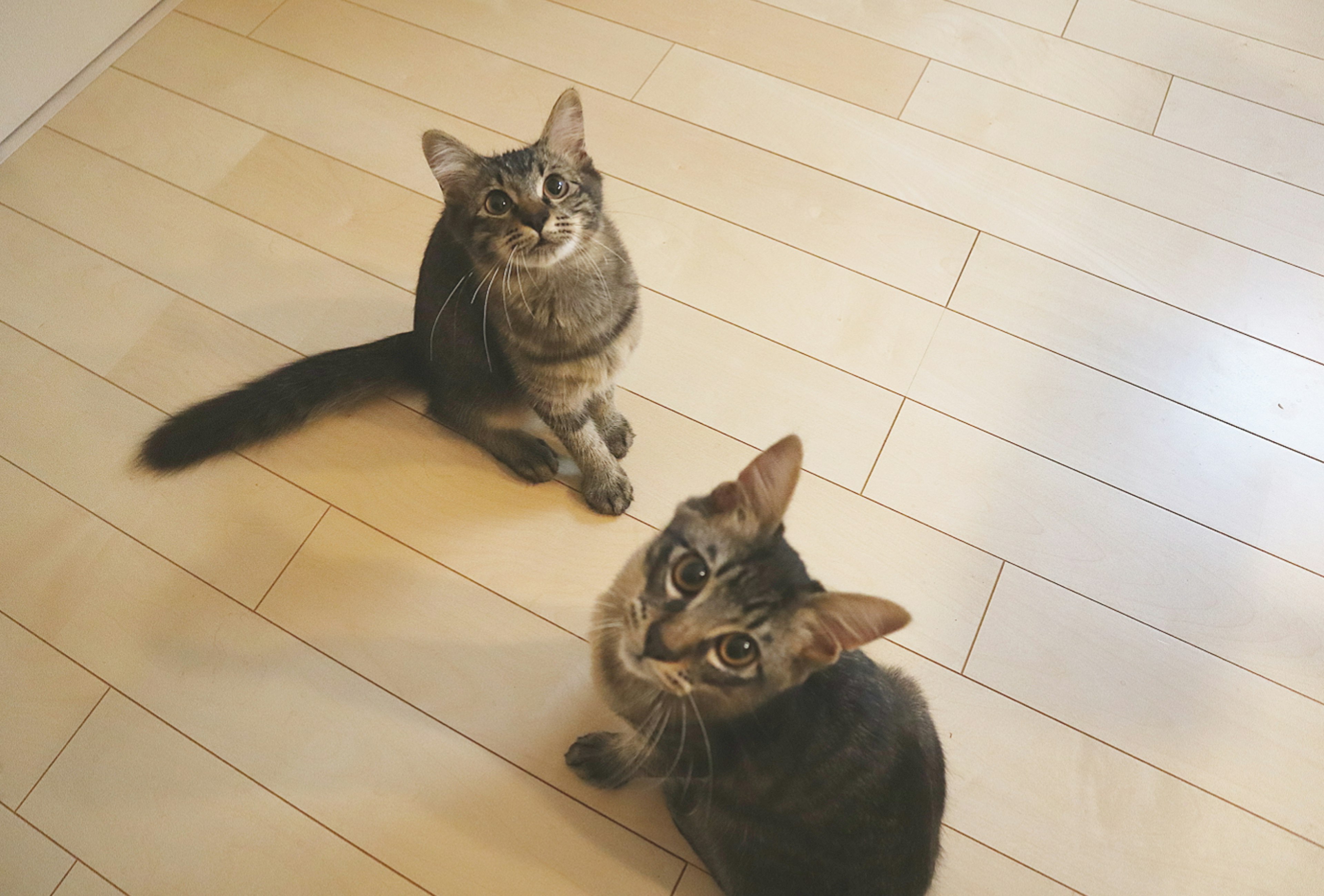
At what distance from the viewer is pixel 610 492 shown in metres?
1.50

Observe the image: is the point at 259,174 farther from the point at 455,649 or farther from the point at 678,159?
the point at 455,649

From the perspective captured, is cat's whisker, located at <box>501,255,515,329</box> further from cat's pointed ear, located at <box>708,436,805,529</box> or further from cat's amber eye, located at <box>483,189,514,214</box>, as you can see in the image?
cat's pointed ear, located at <box>708,436,805,529</box>

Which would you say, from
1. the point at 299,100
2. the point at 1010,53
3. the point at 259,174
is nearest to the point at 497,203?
the point at 259,174

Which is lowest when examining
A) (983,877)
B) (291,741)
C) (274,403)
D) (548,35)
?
(291,741)

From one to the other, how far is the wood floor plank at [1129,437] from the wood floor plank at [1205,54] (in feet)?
2.90

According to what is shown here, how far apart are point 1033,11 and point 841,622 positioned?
189 cm

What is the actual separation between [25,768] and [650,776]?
1088 millimetres

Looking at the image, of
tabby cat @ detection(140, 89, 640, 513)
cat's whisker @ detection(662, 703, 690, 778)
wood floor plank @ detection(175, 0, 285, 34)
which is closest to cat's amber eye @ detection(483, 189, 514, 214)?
tabby cat @ detection(140, 89, 640, 513)

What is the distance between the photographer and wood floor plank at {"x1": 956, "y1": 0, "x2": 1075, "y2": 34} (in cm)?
202

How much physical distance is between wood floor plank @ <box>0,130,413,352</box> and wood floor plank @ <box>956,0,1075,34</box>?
1.61 metres

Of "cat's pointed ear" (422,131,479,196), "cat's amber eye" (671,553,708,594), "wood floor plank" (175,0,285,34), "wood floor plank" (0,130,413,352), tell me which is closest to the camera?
"cat's amber eye" (671,553,708,594)

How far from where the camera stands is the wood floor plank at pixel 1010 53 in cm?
192

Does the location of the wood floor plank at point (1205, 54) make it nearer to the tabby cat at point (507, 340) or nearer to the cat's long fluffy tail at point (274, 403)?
the tabby cat at point (507, 340)

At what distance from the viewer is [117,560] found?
60.4 inches
